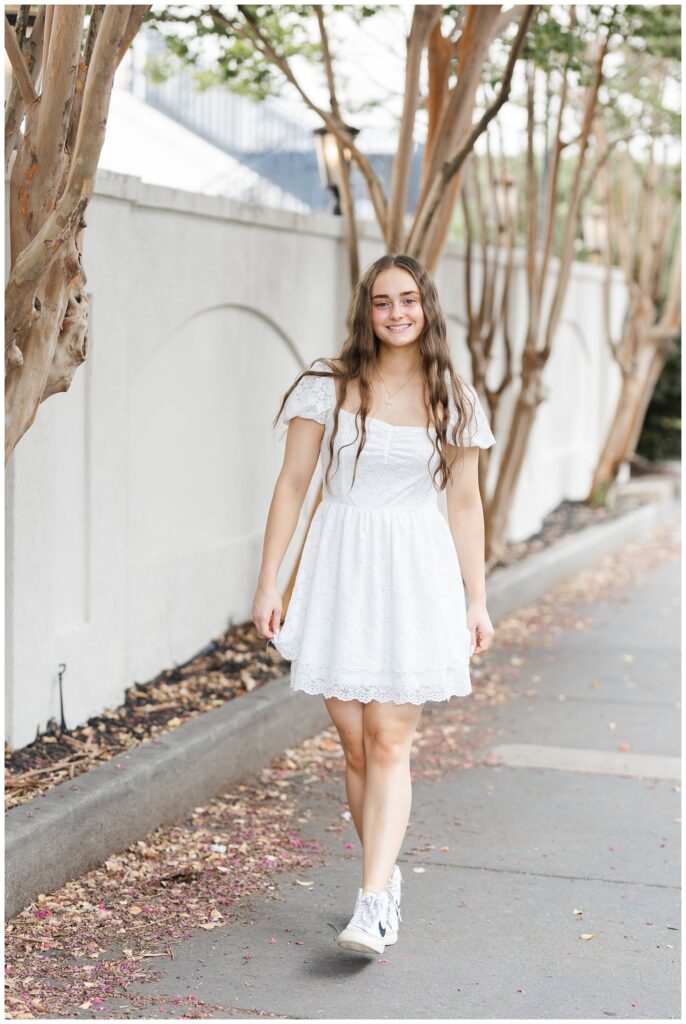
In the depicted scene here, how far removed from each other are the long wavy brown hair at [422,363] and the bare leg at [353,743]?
0.71 meters

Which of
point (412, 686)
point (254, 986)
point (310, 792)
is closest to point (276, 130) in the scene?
point (310, 792)

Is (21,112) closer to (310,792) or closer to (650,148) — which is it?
(310,792)

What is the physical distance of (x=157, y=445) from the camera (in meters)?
6.76

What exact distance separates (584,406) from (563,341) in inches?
62.8

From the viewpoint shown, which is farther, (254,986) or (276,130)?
(276,130)

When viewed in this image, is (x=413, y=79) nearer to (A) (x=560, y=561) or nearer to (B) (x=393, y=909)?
(B) (x=393, y=909)

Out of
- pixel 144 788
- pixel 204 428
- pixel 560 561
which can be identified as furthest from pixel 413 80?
pixel 560 561

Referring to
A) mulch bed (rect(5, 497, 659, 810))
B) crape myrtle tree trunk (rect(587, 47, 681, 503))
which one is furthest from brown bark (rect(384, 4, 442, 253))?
crape myrtle tree trunk (rect(587, 47, 681, 503))

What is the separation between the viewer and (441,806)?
569 centimetres

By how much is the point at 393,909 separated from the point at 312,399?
159 centimetres

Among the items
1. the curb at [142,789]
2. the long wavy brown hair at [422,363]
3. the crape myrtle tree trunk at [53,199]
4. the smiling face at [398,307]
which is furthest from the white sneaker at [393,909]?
the crape myrtle tree trunk at [53,199]

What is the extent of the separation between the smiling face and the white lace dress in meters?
0.26

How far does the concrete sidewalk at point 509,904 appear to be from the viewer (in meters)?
3.85

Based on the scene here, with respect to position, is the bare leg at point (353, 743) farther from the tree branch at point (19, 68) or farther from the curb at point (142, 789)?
the tree branch at point (19, 68)
